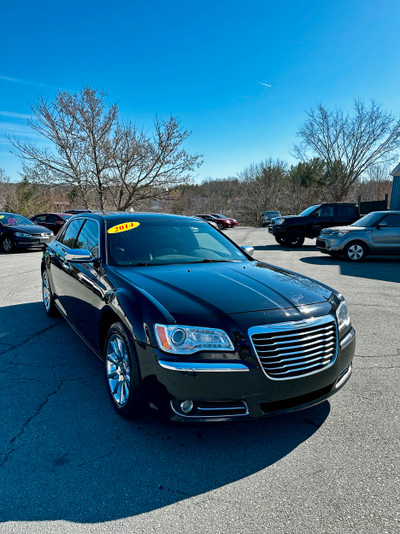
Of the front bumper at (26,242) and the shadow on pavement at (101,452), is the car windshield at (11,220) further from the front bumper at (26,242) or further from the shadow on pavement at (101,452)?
the shadow on pavement at (101,452)

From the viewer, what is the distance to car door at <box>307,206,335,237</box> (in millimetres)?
15875

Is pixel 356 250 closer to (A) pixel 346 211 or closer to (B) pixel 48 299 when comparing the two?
(A) pixel 346 211

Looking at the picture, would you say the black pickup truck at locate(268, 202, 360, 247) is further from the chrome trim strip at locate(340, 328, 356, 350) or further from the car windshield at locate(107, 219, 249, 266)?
the chrome trim strip at locate(340, 328, 356, 350)

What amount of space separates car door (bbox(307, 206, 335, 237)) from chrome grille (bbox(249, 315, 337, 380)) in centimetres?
1423

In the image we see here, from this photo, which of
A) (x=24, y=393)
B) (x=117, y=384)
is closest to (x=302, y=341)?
(x=117, y=384)

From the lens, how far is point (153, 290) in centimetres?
271

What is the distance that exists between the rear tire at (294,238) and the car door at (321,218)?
26.0 inches

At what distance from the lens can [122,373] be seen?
9.05 ft

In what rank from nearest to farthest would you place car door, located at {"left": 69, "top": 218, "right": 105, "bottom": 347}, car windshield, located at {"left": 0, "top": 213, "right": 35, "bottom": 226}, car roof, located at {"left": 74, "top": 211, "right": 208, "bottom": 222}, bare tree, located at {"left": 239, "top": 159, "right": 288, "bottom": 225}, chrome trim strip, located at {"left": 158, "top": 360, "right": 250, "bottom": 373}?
chrome trim strip, located at {"left": 158, "top": 360, "right": 250, "bottom": 373}
car door, located at {"left": 69, "top": 218, "right": 105, "bottom": 347}
car roof, located at {"left": 74, "top": 211, "right": 208, "bottom": 222}
car windshield, located at {"left": 0, "top": 213, "right": 35, "bottom": 226}
bare tree, located at {"left": 239, "top": 159, "right": 288, "bottom": 225}

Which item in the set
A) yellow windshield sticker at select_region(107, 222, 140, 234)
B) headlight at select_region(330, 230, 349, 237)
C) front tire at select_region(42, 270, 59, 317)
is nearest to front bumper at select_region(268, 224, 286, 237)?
headlight at select_region(330, 230, 349, 237)

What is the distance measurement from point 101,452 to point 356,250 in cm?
1154

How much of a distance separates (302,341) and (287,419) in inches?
30.5

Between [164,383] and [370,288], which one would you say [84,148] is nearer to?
[370,288]

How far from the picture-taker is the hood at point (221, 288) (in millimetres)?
2496
